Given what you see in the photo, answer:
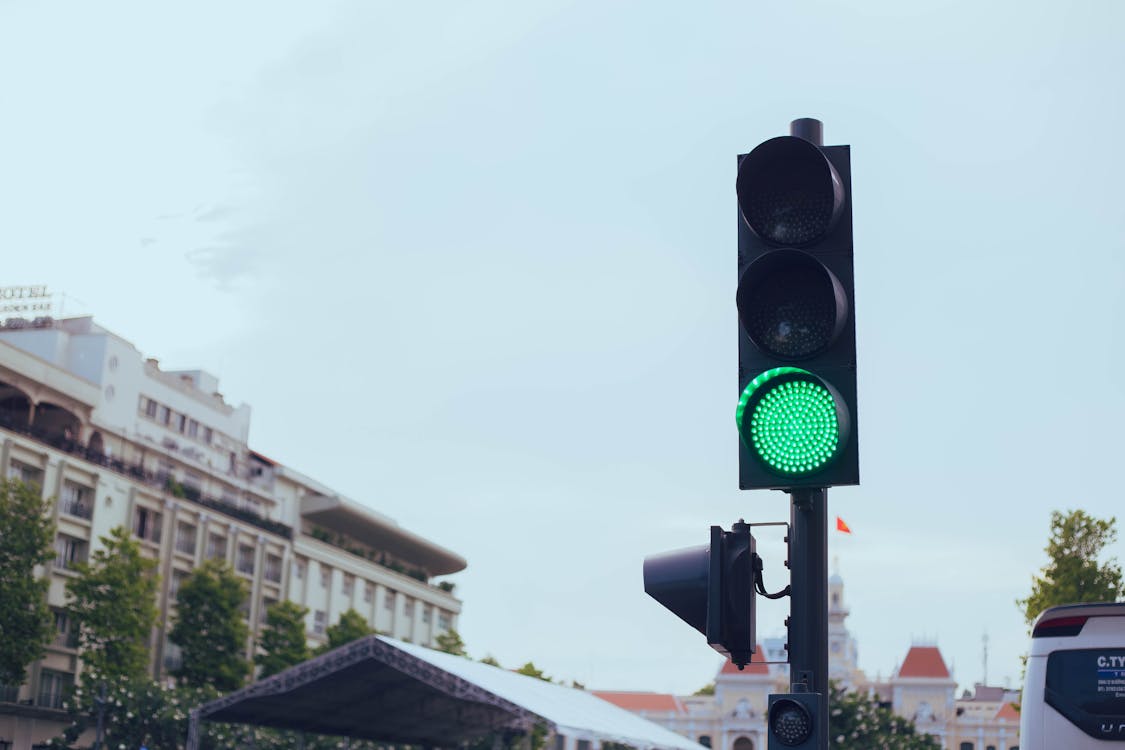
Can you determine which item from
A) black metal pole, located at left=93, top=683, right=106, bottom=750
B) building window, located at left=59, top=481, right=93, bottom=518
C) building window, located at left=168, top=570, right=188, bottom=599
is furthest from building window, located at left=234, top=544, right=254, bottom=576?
black metal pole, located at left=93, top=683, right=106, bottom=750

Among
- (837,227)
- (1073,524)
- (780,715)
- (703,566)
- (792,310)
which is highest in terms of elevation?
(1073,524)

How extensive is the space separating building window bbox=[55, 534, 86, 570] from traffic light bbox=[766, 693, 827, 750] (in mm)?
56452

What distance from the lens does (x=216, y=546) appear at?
71.7m

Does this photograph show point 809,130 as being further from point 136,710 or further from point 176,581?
point 176,581

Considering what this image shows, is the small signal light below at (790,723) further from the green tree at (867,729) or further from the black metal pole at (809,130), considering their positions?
the green tree at (867,729)

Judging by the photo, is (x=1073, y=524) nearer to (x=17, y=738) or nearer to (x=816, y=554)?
(x=816, y=554)

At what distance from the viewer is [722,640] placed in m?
3.95


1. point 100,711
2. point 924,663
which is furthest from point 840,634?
point 100,711

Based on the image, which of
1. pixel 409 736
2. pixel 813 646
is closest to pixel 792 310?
pixel 813 646

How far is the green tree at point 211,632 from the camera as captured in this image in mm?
58281

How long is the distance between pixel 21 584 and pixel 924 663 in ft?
310

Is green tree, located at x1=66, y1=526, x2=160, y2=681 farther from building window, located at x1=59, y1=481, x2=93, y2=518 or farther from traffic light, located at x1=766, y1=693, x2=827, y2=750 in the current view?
traffic light, located at x1=766, y1=693, x2=827, y2=750

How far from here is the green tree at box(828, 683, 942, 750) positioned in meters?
61.7

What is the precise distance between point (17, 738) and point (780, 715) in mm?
56752
